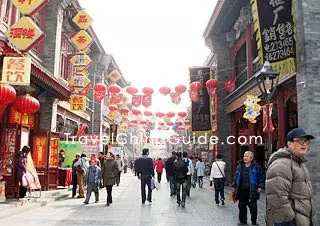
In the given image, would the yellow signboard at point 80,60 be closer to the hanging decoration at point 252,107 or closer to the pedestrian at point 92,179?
the pedestrian at point 92,179

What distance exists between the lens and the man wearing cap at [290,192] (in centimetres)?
332

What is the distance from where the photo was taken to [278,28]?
9148 mm

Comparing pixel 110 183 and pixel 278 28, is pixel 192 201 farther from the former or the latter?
pixel 278 28

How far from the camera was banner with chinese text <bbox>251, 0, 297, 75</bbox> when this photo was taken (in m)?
8.98

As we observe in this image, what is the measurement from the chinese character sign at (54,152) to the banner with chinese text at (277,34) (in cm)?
896

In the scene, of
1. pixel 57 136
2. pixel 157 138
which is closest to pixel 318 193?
pixel 57 136

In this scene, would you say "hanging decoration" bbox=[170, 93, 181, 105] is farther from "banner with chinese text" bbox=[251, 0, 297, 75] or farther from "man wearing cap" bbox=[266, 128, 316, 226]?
"man wearing cap" bbox=[266, 128, 316, 226]

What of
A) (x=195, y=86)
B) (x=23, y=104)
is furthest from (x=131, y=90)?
(x=23, y=104)

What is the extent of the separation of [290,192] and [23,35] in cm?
845

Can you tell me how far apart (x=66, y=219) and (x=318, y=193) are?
572cm

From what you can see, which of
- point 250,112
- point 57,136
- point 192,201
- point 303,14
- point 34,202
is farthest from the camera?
point 57,136

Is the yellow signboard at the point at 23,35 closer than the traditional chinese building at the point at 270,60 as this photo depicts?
No

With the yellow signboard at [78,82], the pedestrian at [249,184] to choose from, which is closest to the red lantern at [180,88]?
the yellow signboard at [78,82]

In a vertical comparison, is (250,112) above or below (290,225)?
above
